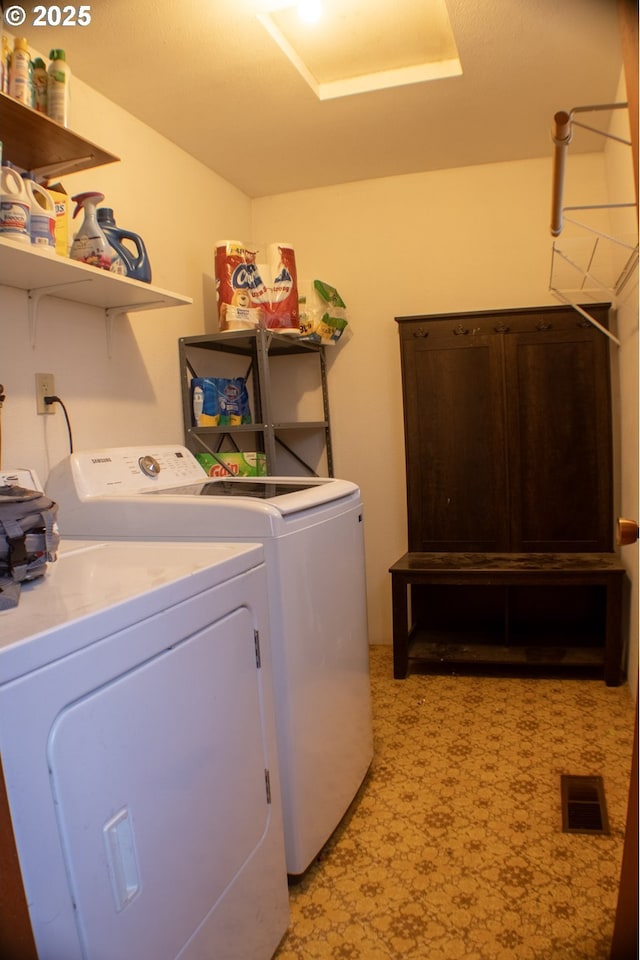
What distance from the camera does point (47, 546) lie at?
117 centimetres

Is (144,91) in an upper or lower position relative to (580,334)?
upper

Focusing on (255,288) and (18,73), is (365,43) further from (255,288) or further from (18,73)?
(18,73)

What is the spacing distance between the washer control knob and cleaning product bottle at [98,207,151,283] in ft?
1.91

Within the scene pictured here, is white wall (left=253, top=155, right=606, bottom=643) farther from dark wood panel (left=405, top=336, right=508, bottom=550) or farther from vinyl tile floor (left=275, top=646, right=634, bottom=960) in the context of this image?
vinyl tile floor (left=275, top=646, right=634, bottom=960)

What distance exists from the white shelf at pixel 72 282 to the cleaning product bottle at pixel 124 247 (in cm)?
5

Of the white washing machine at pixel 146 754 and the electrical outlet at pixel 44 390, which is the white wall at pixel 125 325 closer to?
the electrical outlet at pixel 44 390

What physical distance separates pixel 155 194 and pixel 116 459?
1225 mm

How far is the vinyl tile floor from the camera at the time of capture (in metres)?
1.46

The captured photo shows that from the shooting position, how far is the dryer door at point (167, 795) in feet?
2.84

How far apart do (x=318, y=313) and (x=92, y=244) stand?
144 cm

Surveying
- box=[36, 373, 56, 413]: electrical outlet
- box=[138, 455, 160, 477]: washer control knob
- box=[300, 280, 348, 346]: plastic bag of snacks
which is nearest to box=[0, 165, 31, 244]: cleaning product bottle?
box=[36, 373, 56, 413]: electrical outlet

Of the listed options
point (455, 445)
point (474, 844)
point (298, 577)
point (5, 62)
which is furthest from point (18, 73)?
point (474, 844)

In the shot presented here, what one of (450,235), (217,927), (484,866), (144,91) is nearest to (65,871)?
(217,927)

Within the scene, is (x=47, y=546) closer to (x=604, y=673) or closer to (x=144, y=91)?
(x=144, y=91)
